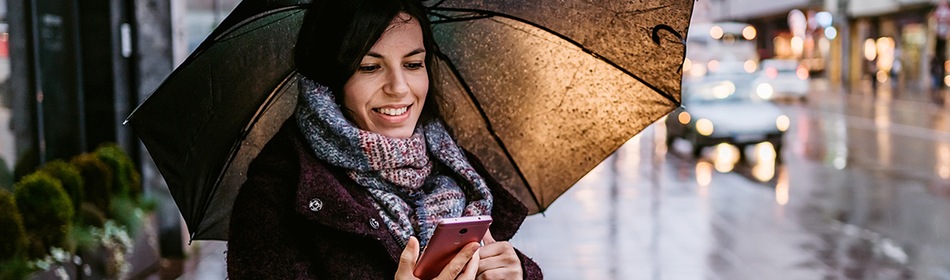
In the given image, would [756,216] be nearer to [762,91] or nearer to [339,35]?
[762,91]

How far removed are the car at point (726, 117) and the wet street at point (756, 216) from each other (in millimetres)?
360

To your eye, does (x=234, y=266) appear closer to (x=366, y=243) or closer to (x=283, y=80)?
(x=366, y=243)

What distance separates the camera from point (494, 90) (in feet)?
9.85

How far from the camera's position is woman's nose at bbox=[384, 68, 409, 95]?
2527 mm

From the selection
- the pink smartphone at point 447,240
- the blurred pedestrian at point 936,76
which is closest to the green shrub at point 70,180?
the pink smartphone at point 447,240

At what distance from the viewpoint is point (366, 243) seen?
2.40 metres

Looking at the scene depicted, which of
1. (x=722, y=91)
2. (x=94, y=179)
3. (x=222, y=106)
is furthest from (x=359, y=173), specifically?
(x=722, y=91)

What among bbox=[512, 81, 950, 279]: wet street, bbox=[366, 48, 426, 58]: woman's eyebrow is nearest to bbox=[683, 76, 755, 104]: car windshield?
bbox=[512, 81, 950, 279]: wet street

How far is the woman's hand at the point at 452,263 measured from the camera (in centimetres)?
223

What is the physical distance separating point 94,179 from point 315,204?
6347mm

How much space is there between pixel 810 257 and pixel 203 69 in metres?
8.28

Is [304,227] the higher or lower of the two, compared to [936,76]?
higher

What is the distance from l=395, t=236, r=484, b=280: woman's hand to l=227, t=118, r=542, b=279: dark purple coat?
10cm

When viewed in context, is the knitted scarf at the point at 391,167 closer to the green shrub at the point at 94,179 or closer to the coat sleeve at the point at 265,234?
the coat sleeve at the point at 265,234
